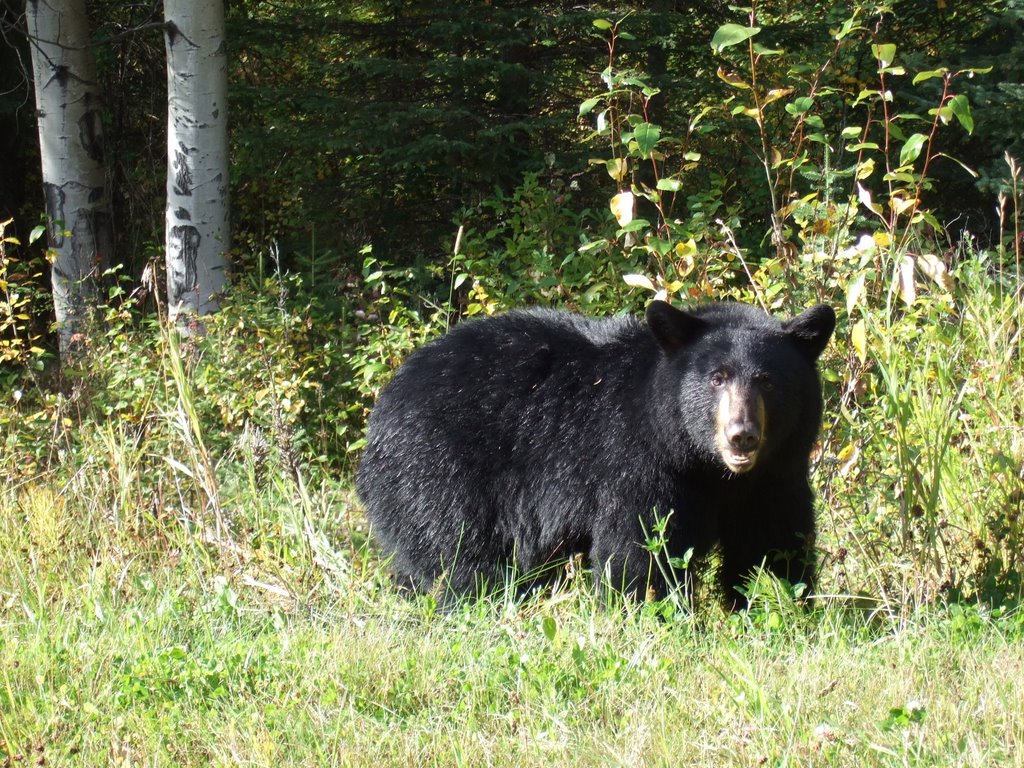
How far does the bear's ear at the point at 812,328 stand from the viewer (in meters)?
4.01

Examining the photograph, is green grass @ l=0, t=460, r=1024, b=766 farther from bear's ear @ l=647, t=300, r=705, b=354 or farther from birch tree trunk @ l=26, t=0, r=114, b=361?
birch tree trunk @ l=26, t=0, r=114, b=361

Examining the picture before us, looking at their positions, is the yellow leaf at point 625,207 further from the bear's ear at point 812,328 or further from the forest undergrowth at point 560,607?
the bear's ear at point 812,328

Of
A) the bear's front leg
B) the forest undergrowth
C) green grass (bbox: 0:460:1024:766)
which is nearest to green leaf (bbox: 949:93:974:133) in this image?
the forest undergrowth

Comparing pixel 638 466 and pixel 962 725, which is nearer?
pixel 962 725

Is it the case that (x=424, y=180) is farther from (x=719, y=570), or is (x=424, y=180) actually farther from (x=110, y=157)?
(x=719, y=570)

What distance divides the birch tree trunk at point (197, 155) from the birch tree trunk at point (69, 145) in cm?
79

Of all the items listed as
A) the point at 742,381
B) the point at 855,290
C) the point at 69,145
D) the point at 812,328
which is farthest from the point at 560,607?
the point at 69,145

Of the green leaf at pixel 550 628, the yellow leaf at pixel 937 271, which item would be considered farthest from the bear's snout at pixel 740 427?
the green leaf at pixel 550 628

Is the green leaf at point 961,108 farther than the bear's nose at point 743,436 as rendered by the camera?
Yes

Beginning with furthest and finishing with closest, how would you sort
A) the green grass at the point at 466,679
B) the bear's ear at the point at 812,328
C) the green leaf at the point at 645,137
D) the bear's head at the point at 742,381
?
the green leaf at the point at 645,137
the bear's ear at the point at 812,328
the bear's head at the point at 742,381
the green grass at the point at 466,679

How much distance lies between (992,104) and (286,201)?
6125 millimetres

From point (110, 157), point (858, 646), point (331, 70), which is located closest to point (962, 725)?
point (858, 646)

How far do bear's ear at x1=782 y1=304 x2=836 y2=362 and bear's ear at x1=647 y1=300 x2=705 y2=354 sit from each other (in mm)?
325

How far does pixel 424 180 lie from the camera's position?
393 inches
